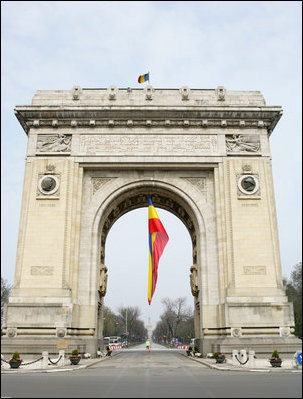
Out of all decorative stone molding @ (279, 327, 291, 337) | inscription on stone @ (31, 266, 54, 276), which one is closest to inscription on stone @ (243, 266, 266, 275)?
decorative stone molding @ (279, 327, 291, 337)

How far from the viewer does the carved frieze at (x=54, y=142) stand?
82.0 ft

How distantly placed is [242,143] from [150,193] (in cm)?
696

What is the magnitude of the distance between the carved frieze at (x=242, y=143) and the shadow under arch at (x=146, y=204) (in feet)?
14.3

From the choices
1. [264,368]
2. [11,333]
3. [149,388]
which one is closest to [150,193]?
[11,333]

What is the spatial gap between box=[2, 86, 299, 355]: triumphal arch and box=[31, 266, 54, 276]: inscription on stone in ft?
0.19

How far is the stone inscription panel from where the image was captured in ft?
82.0

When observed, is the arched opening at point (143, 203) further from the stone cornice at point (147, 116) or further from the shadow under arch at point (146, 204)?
the stone cornice at point (147, 116)

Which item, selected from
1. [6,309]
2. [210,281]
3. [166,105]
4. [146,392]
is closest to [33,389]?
[146,392]

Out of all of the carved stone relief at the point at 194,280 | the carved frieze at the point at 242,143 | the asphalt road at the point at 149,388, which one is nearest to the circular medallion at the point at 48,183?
the carved stone relief at the point at 194,280

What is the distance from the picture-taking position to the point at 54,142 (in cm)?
2508

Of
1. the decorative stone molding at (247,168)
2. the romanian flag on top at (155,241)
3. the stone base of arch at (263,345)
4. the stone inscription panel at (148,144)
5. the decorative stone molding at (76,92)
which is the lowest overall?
the stone base of arch at (263,345)

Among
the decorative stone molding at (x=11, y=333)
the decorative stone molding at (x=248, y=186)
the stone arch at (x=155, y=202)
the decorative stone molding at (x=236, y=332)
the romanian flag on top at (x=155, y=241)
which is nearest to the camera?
the decorative stone molding at (x=11, y=333)

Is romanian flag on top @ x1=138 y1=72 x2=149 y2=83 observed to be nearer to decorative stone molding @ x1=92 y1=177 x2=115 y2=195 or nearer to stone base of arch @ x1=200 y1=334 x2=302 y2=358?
decorative stone molding @ x1=92 y1=177 x2=115 y2=195

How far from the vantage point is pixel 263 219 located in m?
23.7
